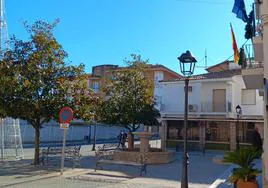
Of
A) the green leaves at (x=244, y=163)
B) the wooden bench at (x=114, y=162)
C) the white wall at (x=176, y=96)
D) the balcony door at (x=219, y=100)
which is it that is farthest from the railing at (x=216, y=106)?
the green leaves at (x=244, y=163)

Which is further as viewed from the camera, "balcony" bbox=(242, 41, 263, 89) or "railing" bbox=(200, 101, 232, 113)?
"railing" bbox=(200, 101, 232, 113)

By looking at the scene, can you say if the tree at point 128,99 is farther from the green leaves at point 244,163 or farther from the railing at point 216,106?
the green leaves at point 244,163

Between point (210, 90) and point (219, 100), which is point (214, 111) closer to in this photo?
point (219, 100)

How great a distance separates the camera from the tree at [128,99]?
1008 inches

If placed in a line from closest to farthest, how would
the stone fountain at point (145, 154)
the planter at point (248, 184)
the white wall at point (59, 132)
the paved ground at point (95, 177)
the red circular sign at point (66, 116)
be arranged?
1. the planter at point (248, 184)
2. the paved ground at point (95, 177)
3. the red circular sign at point (66, 116)
4. the stone fountain at point (145, 154)
5. the white wall at point (59, 132)

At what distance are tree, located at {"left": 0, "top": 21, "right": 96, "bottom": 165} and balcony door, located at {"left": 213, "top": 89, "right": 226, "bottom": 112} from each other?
20.6 meters

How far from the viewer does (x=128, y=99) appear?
1007 inches

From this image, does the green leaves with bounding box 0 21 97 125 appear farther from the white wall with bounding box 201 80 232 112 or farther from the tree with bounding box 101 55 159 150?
the white wall with bounding box 201 80 232 112

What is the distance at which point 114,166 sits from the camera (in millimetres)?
18219

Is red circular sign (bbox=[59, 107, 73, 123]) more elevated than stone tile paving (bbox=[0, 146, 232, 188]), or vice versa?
red circular sign (bbox=[59, 107, 73, 123])

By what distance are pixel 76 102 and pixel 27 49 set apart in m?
3.16

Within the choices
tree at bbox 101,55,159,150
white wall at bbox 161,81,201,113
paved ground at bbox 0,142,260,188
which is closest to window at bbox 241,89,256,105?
white wall at bbox 161,81,201,113

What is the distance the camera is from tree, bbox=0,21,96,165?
16.2 m

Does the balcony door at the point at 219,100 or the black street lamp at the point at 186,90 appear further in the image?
the balcony door at the point at 219,100
